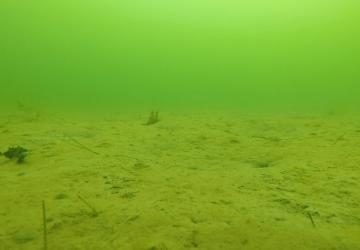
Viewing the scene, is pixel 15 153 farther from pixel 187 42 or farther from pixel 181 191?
pixel 187 42

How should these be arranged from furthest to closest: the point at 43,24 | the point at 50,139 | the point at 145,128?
1. the point at 43,24
2. the point at 145,128
3. the point at 50,139

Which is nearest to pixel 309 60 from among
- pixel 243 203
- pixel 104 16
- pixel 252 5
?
pixel 252 5

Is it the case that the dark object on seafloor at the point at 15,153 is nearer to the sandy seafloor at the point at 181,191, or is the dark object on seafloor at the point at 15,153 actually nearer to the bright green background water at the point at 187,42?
the sandy seafloor at the point at 181,191

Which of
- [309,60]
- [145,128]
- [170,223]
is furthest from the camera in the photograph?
[309,60]

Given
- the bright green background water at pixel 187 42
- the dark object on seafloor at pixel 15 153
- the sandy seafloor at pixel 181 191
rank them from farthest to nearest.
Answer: the bright green background water at pixel 187 42
the dark object on seafloor at pixel 15 153
the sandy seafloor at pixel 181 191

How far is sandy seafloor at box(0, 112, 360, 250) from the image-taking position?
178 centimetres

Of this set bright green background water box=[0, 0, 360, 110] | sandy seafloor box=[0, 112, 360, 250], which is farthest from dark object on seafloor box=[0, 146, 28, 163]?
bright green background water box=[0, 0, 360, 110]

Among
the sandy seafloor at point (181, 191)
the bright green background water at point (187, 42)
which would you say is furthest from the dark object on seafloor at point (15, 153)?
the bright green background water at point (187, 42)

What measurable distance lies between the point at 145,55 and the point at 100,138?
24886 mm

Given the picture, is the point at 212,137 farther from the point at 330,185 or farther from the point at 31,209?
the point at 31,209

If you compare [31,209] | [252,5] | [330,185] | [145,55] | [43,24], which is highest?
[252,5]

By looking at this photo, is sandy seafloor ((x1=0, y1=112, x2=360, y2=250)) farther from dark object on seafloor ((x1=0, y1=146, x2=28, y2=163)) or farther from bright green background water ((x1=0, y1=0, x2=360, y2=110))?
bright green background water ((x1=0, y1=0, x2=360, y2=110))

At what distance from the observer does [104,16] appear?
33938mm

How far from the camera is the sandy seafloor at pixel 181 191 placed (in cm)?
178
